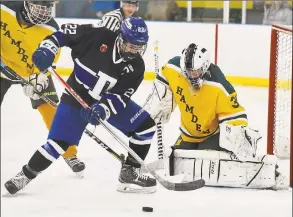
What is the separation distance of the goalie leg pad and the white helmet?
0.29m

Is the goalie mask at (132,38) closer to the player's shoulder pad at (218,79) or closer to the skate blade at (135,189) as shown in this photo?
the player's shoulder pad at (218,79)

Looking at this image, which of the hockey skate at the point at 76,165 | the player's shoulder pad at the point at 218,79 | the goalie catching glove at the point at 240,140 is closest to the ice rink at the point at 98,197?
the hockey skate at the point at 76,165

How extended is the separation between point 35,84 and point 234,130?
2.43 ft

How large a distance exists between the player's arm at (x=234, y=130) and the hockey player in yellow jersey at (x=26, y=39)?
55 cm

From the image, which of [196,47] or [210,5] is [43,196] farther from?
[210,5]

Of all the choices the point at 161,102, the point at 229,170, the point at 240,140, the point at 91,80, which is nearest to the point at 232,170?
the point at 229,170

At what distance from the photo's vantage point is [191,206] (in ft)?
9.48

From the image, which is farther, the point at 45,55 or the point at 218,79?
the point at 218,79

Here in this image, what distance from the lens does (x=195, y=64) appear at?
9.84 feet

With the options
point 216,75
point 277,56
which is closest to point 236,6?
point 277,56

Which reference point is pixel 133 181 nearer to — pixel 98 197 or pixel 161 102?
pixel 98 197

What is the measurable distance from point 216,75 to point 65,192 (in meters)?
0.70

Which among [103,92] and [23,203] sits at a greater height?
[103,92]

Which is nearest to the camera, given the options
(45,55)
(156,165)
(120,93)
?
(45,55)
